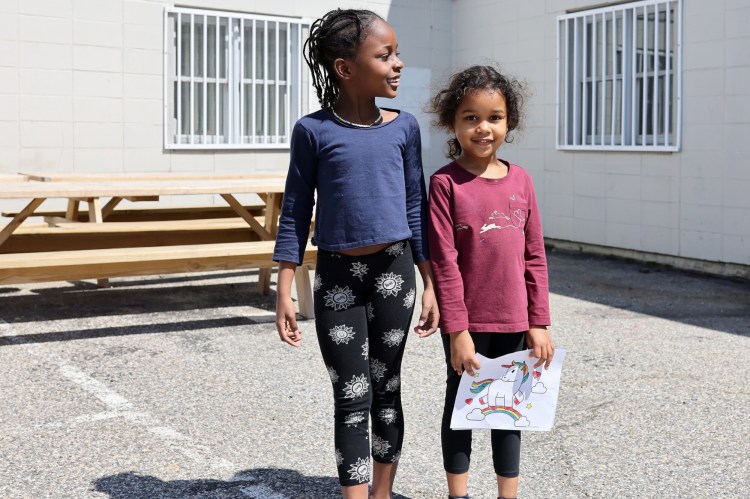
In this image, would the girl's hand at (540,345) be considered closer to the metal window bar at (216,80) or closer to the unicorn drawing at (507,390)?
the unicorn drawing at (507,390)

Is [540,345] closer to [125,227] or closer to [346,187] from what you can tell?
[346,187]

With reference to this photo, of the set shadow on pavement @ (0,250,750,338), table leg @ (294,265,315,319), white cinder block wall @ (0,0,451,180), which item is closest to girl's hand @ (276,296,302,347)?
shadow on pavement @ (0,250,750,338)

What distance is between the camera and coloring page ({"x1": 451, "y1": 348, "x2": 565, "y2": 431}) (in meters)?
2.92

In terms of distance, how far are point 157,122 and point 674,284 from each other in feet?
17.3

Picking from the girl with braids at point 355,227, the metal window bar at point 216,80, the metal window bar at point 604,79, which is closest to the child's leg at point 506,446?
the girl with braids at point 355,227

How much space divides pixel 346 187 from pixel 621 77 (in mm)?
7764

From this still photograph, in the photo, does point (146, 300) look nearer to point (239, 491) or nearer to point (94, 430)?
point (94, 430)

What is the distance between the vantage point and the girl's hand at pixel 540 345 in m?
2.94

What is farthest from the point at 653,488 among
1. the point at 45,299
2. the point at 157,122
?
the point at 157,122

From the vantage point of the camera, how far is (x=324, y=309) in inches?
116

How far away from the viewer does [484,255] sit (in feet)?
9.57

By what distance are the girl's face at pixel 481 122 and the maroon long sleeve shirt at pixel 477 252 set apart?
0.30 ft

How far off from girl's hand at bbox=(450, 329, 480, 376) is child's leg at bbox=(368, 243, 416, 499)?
172 millimetres

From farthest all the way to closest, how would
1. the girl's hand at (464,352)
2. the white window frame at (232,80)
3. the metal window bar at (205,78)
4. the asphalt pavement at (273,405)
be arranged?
1. the metal window bar at (205,78)
2. the white window frame at (232,80)
3. the asphalt pavement at (273,405)
4. the girl's hand at (464,352)
